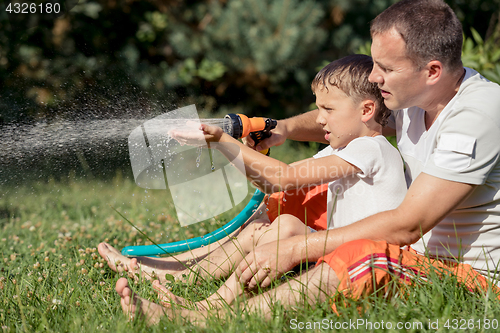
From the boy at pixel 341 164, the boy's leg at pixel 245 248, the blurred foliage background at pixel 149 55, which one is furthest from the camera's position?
the blurred foliage background at pixel 149 55

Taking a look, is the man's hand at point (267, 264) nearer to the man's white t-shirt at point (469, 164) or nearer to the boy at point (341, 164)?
the boy at point (341, 164)

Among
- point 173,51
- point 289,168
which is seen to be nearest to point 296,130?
point 289,168

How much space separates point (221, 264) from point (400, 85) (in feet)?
4.34

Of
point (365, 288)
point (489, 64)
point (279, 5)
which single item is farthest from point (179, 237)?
point (279, 5)

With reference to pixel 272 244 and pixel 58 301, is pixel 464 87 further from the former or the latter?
pixel 58 301

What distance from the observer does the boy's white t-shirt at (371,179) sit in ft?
7.43

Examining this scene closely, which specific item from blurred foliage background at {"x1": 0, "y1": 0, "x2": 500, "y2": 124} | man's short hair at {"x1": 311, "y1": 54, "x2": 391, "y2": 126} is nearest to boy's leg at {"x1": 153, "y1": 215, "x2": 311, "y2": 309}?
man's short hair at {"x1": 311, "y1": 54, "x2": 391, "y2": 126}

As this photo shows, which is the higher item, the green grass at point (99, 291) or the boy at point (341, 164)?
the boy at point (341, 164)

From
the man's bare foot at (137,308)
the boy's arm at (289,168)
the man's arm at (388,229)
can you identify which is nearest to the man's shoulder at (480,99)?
the man's arm at (388,229)

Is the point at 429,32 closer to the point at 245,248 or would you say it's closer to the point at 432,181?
the point at 432,181

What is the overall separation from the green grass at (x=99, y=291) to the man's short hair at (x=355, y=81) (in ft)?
3.24

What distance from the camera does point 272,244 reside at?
2102mm

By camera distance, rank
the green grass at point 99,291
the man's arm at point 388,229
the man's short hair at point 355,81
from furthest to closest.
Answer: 1. the man's short hair at point 355,81
2. the man's arm at point 388,229
3. the green grass at point 99,291

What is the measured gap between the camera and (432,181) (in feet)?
6.14
